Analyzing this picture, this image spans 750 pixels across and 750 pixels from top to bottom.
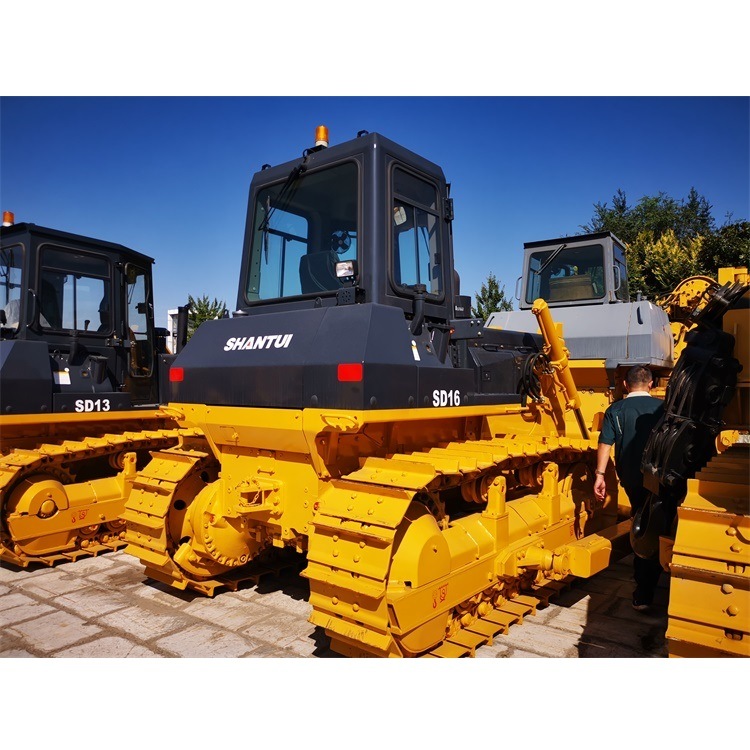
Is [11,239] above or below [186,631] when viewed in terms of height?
above

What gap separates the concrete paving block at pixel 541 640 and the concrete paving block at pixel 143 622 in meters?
2.39

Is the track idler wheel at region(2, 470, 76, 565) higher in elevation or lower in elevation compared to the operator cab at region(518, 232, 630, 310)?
lower

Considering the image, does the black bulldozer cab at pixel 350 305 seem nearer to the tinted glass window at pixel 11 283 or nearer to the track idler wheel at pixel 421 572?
the track idler wheel at pixel 421 572

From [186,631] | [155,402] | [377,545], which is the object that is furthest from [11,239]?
[377,545]

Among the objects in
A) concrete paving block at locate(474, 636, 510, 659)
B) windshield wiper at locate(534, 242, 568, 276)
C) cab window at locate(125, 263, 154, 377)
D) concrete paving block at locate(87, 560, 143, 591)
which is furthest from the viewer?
windshield wiper at locate(534, 242, 568, 276)

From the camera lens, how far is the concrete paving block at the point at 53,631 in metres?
4.36

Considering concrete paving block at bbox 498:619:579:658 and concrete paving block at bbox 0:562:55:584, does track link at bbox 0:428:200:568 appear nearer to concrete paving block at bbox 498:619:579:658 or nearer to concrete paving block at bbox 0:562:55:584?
concrete paving block at bbox 0:562:55:584

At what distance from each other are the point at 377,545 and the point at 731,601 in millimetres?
1598

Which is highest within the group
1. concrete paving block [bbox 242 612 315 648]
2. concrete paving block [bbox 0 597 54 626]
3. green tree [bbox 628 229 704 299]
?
green tree [bbox 628 229 704 299]

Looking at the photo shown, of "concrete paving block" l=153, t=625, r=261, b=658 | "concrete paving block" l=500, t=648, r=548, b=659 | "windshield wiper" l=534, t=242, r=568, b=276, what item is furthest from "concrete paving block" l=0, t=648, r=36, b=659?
"windshield wiper" l=534, t=242, r=568, b=276

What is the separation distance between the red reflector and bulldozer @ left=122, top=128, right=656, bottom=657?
0.01 metres

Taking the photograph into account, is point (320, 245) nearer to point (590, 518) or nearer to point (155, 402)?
point (590, 518)

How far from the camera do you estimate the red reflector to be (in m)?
3.53

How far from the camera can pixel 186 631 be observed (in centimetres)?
449
